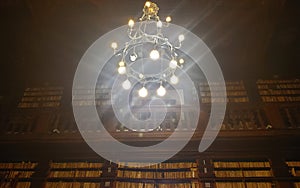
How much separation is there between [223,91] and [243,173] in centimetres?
177

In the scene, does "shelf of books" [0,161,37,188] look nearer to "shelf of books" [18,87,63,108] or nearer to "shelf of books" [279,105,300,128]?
"shelf of books" [18,87,63,108]

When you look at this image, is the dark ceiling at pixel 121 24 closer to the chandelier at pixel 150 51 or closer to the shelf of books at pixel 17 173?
the chandelier at pixel 150 51

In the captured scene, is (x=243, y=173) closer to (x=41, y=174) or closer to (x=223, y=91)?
(x=223, y=91)

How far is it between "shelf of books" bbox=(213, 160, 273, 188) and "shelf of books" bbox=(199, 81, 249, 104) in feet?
4.37

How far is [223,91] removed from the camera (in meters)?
5.65

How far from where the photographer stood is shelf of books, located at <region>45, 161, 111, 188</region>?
14.3ft

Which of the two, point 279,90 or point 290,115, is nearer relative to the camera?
point 290,115

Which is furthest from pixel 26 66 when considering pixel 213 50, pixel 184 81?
pixel 213 50

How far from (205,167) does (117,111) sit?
170 centimetres

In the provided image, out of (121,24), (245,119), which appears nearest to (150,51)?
(121,24)

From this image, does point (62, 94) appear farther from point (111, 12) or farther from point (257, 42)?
point (257, 42)

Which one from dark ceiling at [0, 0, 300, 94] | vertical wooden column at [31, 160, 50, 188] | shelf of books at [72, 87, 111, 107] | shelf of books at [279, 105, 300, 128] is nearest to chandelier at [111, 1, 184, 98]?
dark ceiling at [0, 0, 300, 94]

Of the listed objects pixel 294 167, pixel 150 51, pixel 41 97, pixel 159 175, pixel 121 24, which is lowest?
pixel 159 175

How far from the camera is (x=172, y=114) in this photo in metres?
4.92
